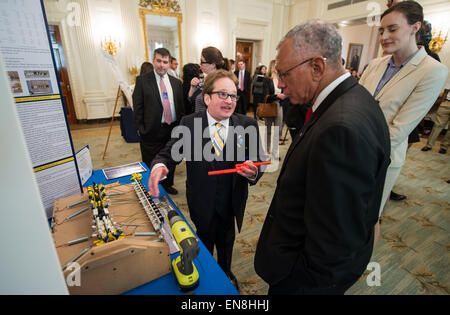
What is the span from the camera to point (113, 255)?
29.3 inches

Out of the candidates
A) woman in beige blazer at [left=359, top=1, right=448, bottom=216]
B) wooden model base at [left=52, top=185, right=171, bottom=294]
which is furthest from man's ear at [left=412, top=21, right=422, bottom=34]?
wooden model base at [left=52, top=185, right=171, bottom=294]

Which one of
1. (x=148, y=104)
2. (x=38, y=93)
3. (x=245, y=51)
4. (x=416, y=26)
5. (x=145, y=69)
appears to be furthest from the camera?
(x=245, y=51)

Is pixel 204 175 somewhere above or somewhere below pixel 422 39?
below

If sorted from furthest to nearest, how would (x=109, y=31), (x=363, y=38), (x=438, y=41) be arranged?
(x=363, y=38), (x=109, y=31), (x=438, y=41)

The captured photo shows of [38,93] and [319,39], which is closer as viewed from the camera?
[319,39]

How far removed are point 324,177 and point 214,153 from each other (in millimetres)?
861

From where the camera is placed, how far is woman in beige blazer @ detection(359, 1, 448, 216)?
1506mm

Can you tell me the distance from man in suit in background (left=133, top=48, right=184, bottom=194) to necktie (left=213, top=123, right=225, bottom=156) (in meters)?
1.67

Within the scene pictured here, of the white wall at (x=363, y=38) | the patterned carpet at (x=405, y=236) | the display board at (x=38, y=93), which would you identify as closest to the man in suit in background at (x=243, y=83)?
the patterned carpet at (x=405, y=236)

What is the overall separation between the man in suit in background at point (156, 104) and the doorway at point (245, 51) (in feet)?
23.0

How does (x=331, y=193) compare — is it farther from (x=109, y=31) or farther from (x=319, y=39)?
(x=109, y=31)

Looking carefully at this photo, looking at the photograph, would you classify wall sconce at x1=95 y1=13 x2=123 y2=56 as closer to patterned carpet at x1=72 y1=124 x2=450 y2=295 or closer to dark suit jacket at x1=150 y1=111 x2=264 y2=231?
patterned carpet at x1=72 y1=124 x2=450 y2=295

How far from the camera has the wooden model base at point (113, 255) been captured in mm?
729

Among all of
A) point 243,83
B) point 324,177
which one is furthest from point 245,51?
point 324,177
